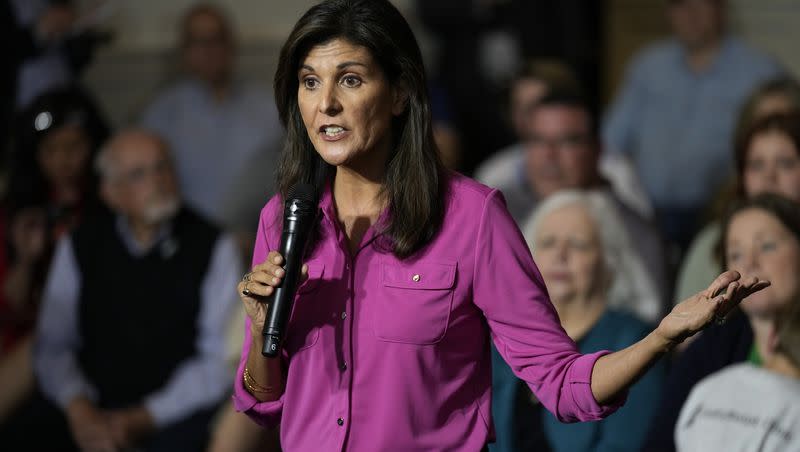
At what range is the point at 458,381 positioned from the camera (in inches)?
76.7

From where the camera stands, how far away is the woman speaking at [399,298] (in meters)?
1.93

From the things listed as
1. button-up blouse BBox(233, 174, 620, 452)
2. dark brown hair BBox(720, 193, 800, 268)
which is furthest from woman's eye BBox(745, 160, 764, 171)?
button-up blouse BBox(233, 174, 620, 452)

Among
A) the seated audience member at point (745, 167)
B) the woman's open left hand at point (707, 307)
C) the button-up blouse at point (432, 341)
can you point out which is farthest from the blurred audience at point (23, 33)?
the woman's open left hand at point (707, 307)

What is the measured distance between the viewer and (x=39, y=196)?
4.72 meters

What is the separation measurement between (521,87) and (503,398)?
2.01m

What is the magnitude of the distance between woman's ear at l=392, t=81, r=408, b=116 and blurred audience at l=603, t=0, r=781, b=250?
305 centimetres

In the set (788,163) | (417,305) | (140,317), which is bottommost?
(140,317)

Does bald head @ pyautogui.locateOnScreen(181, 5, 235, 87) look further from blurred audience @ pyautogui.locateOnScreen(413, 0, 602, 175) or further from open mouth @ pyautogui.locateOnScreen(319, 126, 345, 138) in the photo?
open mouth @ pyautogui.locateOnScreen(319, 126, 345, 138)

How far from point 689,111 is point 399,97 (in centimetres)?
331

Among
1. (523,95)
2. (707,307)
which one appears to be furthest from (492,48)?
(707,307)

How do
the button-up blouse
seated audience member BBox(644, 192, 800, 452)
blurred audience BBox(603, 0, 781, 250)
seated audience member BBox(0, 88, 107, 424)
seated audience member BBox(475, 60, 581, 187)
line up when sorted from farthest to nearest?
1. blurred audience BBox(603, 0, 781, 250)
2. seated audience member BBox(475, 60, 581, 187)
3. seated audience member BBox(0, 88, 107, 424)
4. seated audience member BBox(644, 192, 800, 452)
5. the button-up blouse

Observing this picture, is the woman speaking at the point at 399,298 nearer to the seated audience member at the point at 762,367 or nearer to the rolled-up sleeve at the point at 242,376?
the rolled-up sleeve at the point at 242,376

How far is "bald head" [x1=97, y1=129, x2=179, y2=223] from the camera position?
4.18 metres

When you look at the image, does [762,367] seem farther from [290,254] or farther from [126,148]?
[126,148]
